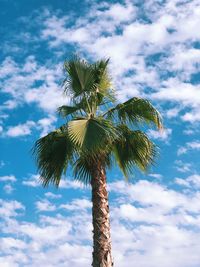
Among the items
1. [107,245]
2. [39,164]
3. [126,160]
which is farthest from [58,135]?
[107,245]

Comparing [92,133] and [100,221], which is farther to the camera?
[92,133]

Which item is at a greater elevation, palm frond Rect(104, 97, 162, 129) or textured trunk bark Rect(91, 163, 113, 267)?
palm frond Rect(104, 97, 162, 129)

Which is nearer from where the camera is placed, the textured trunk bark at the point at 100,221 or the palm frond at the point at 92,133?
the textured trunk bark at the point at 100,221

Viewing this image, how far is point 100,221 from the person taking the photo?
15719mm

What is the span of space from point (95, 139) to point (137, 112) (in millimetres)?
2328

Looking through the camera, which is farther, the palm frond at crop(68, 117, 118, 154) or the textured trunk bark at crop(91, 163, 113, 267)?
the palm frond at crop(68, 117, 118, 154)

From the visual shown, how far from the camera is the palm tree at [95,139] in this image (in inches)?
629

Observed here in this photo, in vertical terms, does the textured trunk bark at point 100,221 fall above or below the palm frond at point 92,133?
below

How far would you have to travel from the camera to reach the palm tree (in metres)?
16.0

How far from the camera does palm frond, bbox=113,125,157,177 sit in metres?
17.3

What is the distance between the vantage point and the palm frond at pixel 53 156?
16984 mm

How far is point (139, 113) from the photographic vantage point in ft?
58.0

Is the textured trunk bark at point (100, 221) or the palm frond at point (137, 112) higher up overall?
the palm frond at point (137, 112)

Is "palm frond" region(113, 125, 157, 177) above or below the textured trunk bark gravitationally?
above
